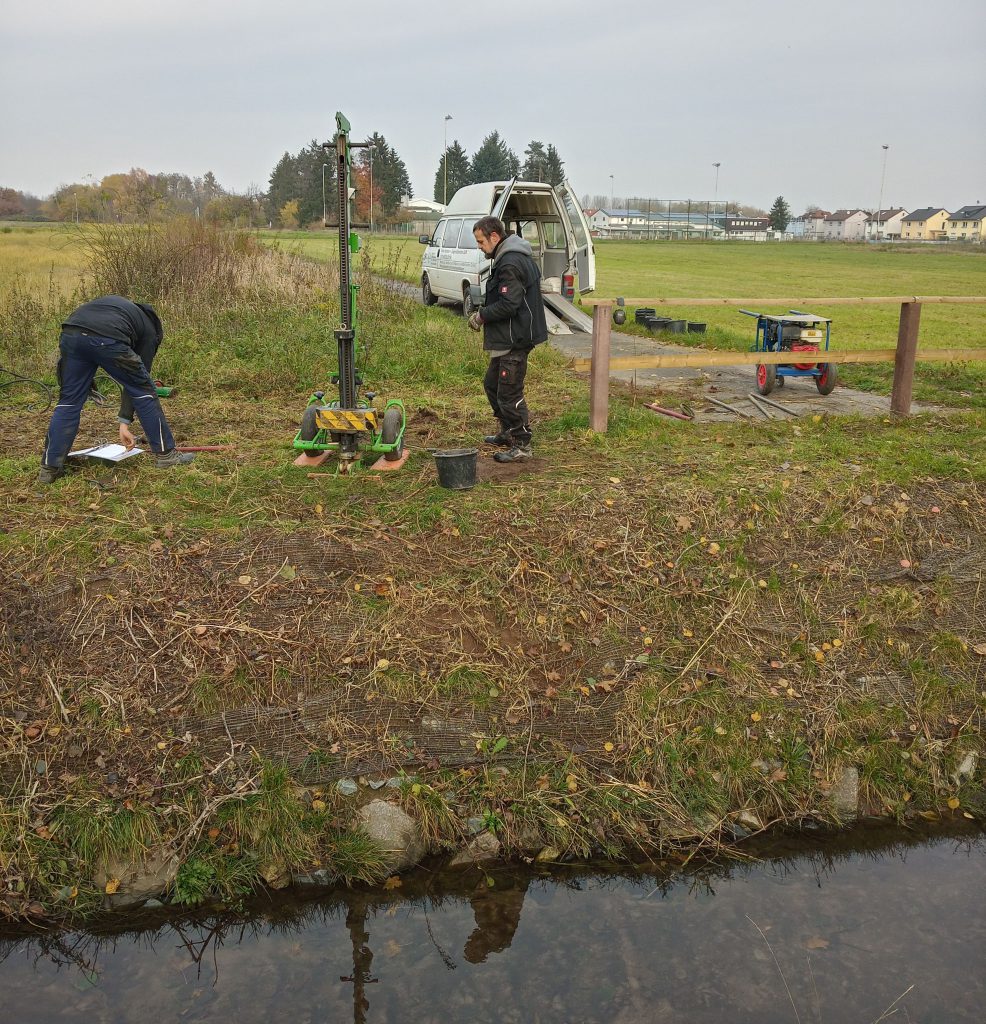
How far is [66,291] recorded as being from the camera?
15.4 m

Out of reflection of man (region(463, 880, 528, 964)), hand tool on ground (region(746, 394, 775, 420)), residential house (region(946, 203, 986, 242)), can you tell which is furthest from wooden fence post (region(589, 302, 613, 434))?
residential house (region(946, 203, 986, 242))

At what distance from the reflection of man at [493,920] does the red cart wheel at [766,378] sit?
6.99 meters

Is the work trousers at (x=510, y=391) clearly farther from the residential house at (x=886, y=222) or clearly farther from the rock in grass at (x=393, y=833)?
the residential house at (x=886, y=222)

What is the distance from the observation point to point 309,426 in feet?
23.3

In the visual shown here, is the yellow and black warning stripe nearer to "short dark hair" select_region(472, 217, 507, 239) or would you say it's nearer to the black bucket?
the black bucket

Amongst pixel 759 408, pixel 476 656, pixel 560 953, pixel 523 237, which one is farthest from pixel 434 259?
pixel 560 953

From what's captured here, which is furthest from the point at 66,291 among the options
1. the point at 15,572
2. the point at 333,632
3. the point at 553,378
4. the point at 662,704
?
the point at 662,704

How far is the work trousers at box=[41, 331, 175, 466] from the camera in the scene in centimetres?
641

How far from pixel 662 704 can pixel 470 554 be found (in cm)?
153

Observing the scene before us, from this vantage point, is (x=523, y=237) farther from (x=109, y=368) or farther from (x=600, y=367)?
(x=109, y=368)

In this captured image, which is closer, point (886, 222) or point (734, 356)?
point (734, 356)

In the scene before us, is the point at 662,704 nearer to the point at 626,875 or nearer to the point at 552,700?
the point at 552,700

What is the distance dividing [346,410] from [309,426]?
0.45 metres

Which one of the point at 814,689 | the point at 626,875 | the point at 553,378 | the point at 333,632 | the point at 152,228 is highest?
the point at 152,228
